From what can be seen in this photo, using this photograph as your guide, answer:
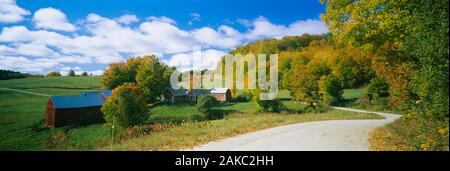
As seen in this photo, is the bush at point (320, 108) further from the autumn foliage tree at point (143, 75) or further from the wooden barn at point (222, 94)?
the autumn foliage tree at point (143, 75)

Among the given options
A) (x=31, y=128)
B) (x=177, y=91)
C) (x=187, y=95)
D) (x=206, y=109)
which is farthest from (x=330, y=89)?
(x=31, y=128)

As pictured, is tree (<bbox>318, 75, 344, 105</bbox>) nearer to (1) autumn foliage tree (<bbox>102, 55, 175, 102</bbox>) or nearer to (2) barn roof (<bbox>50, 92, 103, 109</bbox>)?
(1) autumn foliage tree (<bbox>102, 55, 175, 102</bbox>)

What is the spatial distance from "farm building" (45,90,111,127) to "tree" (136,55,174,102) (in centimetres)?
1201

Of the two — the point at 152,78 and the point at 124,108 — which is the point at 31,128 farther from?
the point at 152,78

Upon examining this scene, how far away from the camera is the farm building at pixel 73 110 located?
118 ft

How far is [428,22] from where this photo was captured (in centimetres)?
711

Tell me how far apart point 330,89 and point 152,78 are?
3753cm

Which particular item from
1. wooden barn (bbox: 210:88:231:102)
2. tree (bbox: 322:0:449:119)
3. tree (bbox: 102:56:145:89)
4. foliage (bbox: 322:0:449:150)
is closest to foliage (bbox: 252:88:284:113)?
wooden barn (bbox: 210:88:231:102)

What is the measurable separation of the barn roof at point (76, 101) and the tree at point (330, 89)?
125ft

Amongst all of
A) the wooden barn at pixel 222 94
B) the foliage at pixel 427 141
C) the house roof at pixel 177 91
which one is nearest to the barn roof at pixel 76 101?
the house roof at pixel 177 91

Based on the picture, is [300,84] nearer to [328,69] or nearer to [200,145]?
[328,69]

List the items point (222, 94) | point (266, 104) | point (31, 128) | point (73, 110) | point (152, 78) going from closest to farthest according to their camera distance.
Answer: point (31, 128) → point (266, 104) → point (73, 110) → point (152, 78) → point (222, 94)

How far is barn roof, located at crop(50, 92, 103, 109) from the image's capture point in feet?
125

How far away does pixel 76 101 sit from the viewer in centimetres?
4047
